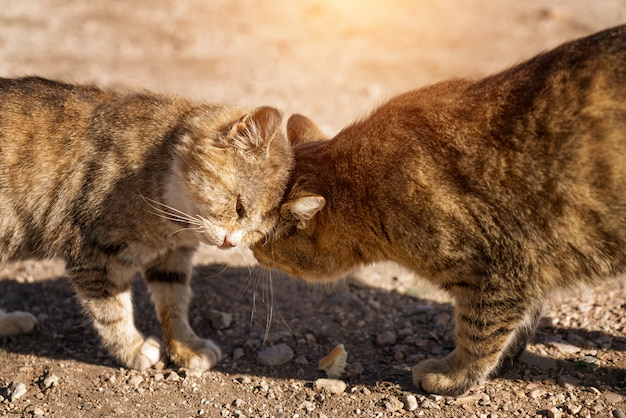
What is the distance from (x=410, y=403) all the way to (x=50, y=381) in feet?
7.63

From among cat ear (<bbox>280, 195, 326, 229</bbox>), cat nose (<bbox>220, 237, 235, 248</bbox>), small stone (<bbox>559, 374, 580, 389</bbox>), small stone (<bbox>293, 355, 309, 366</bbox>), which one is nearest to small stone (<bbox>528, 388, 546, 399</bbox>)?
small stone (<bbox>559, 374, 580, 389</bbox>)

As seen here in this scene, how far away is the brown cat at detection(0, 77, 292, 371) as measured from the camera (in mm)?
4293

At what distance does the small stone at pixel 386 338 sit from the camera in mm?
4953

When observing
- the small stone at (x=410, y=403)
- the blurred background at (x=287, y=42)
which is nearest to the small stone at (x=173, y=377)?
the small stone at (x=410, y=403)

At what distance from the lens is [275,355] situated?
475 cm

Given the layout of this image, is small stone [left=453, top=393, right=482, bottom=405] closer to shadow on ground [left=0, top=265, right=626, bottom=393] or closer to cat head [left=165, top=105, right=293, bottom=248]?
shadow on ground [left=0, top=265, right=626, bottom=393]

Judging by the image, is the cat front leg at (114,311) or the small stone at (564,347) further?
the small stone at (564,347)

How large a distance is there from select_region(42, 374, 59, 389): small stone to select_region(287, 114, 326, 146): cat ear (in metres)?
2.25

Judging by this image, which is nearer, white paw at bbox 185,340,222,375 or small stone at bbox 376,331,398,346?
white paw at bbox 185,340,222,375

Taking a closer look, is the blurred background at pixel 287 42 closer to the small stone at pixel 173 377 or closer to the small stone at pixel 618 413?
the small stone at pixel 173 377

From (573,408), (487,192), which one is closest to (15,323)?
(487,192)

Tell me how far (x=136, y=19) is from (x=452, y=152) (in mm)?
9845

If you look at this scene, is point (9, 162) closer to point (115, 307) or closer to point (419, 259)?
point (115, 307)

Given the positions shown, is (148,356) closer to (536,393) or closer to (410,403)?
(410,403)
